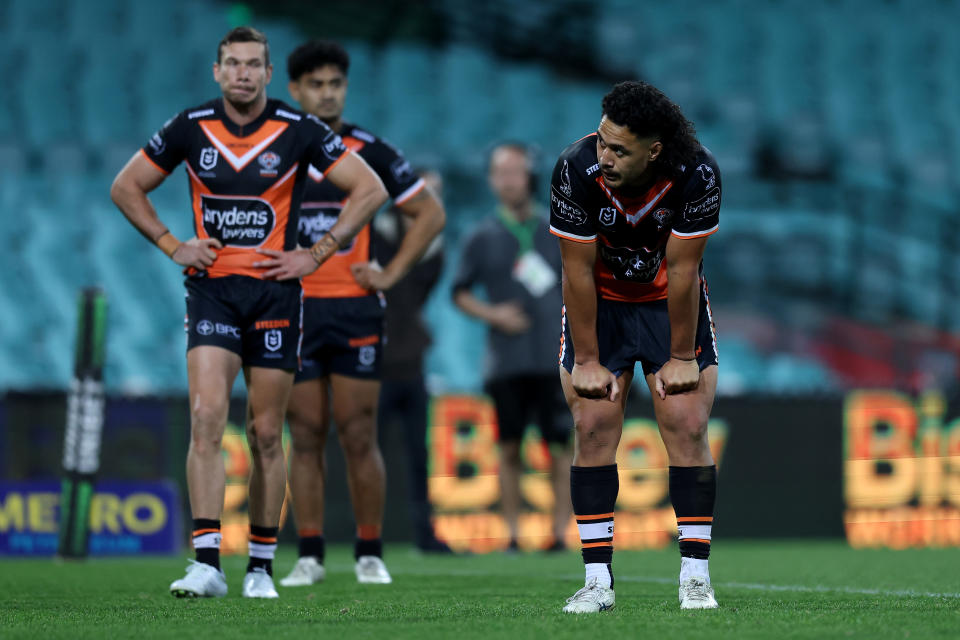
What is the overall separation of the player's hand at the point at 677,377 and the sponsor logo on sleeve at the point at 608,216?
1.53 ft

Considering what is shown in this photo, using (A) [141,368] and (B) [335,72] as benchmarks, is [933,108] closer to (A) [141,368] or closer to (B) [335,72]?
(A) [141,368]

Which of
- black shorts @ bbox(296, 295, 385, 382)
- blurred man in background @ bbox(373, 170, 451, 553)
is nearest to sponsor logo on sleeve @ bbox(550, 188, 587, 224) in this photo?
black shorts @ bbox(296, 295, 385, 382)

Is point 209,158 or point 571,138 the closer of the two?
point 209,158

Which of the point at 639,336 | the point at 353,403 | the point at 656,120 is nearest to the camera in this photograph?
the point at 656,120

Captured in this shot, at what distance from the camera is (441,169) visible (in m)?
13.0

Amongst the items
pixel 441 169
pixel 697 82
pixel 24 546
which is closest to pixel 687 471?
pixel 24 546

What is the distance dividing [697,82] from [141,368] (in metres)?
6.46

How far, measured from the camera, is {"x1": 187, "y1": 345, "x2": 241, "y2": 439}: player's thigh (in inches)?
184

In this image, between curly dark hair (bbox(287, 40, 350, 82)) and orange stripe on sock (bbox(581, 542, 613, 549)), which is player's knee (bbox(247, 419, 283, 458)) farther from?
curly dark hair (bbox(287, 40, 350, 82))

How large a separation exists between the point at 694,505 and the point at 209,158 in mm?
2157

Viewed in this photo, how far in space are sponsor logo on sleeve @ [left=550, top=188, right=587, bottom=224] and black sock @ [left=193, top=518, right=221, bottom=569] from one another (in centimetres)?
165

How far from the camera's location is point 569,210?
13.1 ft

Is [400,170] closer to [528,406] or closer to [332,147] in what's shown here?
[332,147]

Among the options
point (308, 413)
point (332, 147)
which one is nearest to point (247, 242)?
point (332, 147)
